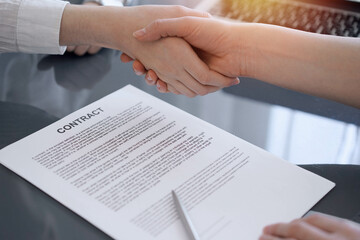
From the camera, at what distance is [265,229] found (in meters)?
0.60

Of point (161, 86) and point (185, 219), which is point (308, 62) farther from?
point (185, 219)

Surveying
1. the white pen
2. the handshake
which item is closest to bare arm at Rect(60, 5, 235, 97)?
the handshake

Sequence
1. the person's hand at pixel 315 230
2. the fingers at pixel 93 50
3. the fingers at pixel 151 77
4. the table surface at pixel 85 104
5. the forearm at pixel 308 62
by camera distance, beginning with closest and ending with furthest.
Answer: the person's hand at pixel 315 230 < the table surface at pixel 85 104 < the forearm at pixel 308 62 < the fingers at pixel 151 77 < the fingers at pixel 93 50

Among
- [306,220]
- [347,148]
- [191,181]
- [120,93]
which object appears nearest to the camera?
[306,220]

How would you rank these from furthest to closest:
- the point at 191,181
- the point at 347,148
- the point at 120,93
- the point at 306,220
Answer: the point at 120,93
the point at 347,148
the point at 191,181
the point at 306,220

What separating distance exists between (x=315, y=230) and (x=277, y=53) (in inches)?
16.4

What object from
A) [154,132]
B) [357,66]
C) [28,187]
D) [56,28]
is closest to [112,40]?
[56,28]

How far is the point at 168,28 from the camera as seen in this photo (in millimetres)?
868

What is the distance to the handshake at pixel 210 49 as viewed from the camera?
0.84 meters

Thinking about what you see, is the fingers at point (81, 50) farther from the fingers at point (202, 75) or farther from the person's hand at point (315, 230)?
the person's hand at point (315, 230)

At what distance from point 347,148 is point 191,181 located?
0.99 feet

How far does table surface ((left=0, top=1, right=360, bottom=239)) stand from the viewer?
26.3 inches

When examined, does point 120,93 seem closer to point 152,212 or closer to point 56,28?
point 56,28

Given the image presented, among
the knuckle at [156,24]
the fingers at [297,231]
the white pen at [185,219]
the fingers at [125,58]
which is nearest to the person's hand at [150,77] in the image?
the fingers at [125,58]
